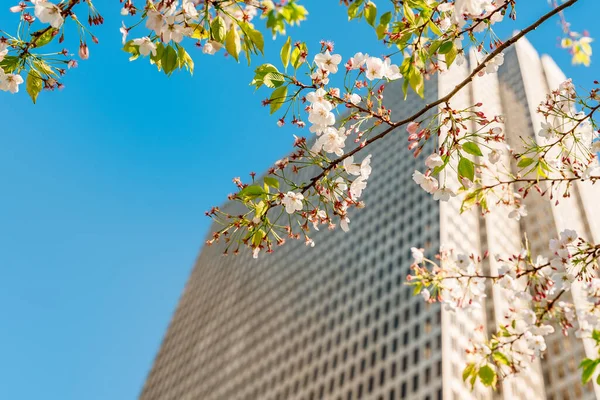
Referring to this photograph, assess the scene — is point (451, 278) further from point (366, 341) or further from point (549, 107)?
point (366, 341)

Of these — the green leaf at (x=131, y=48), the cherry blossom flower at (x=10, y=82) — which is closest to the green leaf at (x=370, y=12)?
the green leaf at (x=131, y=48)

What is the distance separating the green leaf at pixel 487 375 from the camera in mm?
5523

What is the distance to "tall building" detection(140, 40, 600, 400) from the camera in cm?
6378

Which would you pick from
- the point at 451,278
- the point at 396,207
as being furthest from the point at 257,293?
the point at 451,278

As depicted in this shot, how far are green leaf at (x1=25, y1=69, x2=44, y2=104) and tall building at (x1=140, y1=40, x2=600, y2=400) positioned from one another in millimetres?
48102

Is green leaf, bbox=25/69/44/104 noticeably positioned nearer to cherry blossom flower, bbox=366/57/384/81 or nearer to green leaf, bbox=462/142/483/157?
cherry blossom flower, bbox=366/57/384/81

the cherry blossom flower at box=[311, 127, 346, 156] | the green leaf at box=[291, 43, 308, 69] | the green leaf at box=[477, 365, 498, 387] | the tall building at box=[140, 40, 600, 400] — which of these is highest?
the tall building at box=[140, 40, 600, 400]

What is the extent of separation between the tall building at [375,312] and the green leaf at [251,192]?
47742mm

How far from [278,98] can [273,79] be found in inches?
5.9

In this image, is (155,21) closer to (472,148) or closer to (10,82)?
(10,82)

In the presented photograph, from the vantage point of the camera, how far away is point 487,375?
18.1 ft

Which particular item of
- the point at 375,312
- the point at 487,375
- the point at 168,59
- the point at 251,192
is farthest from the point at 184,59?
the point at 375,312

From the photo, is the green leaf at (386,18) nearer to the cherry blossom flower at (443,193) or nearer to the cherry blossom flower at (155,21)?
the cherry blossom flower at (443,193)

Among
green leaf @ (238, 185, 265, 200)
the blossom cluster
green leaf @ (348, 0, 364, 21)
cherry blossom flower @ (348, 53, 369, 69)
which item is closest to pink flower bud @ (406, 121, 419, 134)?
cherry blossom flower @ (348, 53, 369, 69)
